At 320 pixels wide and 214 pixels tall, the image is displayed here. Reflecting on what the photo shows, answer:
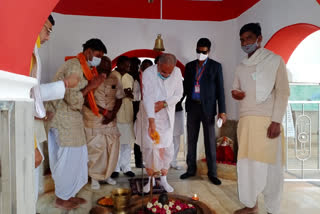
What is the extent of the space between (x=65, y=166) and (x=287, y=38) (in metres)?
3.51

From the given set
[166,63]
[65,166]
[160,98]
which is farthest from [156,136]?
[65,166]

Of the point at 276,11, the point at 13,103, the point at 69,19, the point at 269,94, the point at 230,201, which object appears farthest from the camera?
the point at 69,19

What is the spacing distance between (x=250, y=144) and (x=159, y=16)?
3229mm

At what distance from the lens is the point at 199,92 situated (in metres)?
4.15

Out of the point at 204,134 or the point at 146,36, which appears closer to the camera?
the point at 204,134

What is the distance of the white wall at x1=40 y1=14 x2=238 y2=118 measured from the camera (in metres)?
4.79

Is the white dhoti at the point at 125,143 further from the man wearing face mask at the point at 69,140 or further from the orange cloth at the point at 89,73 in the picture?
the man wearing face mask at the point at 69,140

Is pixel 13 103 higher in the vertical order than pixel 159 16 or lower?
lower

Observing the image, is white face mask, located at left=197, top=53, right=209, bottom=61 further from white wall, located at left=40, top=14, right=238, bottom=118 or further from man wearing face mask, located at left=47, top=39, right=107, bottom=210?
man wearing face mask, located at left=47, top=39, right=107, bottom=210

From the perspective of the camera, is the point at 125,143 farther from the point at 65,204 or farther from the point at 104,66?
the point at 65,204

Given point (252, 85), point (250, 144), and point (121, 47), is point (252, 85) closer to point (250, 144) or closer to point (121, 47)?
point (250, 144)

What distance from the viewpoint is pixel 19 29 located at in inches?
46.6

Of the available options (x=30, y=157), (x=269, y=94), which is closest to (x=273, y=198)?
(x=269, y=94)

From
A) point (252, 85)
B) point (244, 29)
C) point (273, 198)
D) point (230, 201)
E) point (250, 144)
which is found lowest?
point (230, 201)
